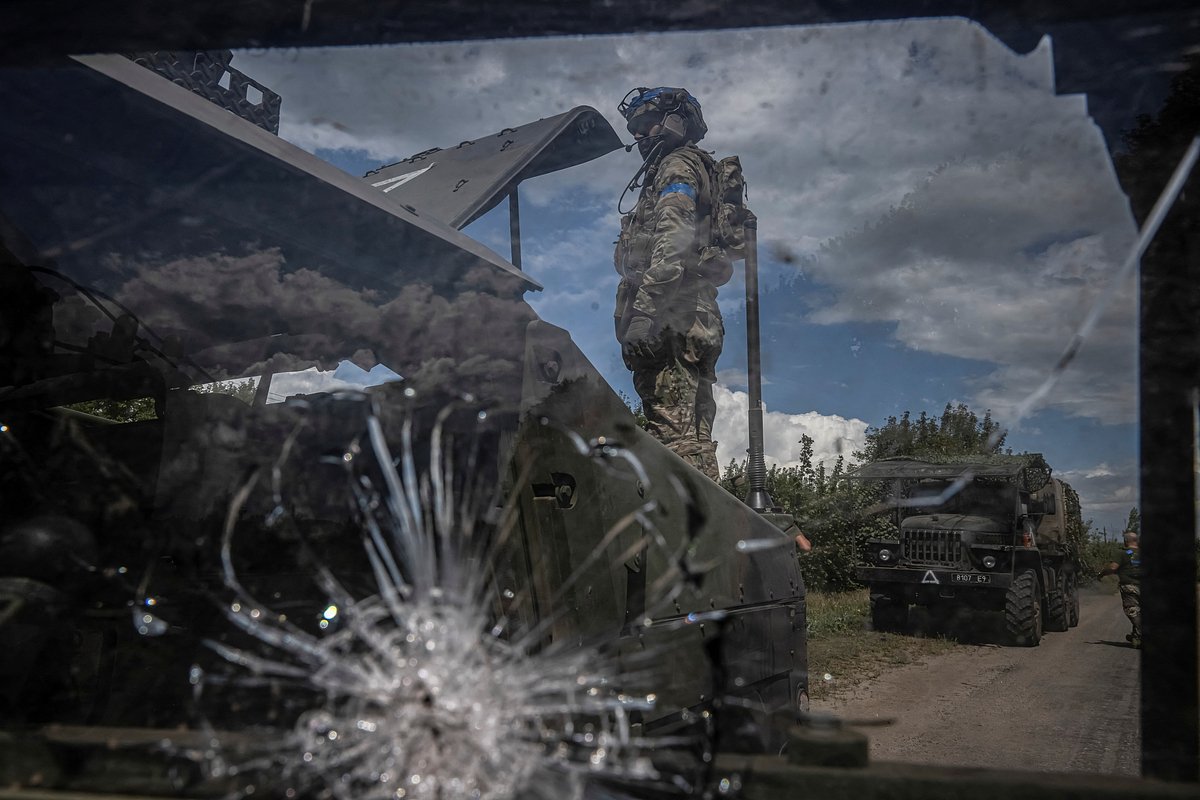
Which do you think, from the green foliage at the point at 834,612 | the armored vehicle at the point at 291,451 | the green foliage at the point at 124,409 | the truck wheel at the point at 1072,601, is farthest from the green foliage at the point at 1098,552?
the green foliage at the point at 124,409

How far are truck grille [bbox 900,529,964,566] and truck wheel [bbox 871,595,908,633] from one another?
1.22 ft

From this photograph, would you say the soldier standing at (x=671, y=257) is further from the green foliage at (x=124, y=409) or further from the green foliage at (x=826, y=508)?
the green foliage at (x=124, y=409)

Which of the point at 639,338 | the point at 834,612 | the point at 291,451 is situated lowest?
the point at 834,612

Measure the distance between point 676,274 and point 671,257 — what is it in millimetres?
47

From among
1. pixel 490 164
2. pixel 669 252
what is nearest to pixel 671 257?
pixel 669 252

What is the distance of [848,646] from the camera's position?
165 inches

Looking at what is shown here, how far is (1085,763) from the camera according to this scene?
2.95 meters

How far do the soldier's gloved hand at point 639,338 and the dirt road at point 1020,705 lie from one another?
132 centimetres

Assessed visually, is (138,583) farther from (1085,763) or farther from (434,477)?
(1085,763)

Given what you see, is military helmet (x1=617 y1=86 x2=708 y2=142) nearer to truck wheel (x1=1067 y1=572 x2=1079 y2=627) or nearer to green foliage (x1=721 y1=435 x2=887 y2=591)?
green foliage (x1=721 y1=435 x2=887 y2=591)

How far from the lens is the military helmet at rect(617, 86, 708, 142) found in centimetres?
142

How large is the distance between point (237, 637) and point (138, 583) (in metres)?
0.45

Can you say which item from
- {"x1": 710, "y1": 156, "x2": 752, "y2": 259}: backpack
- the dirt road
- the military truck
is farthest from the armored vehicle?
the dirt road

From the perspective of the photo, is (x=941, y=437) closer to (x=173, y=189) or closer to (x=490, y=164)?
(x=490, y=164)
